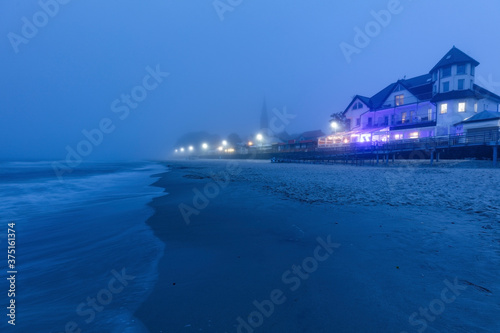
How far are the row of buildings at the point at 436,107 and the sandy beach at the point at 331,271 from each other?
33.3 meters

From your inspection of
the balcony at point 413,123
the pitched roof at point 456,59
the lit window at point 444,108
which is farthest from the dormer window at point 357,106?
the lit window at point 444,108

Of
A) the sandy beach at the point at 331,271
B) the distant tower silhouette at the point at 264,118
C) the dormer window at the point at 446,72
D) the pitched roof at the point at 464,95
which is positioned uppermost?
the distant tower silhouette at the point at 264,118

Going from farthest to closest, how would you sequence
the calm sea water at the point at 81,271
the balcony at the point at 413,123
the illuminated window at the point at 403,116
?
the illuminated window at the point at 403,116, the balcony at the point at 413,123, the calm sea water at the point at 81,271

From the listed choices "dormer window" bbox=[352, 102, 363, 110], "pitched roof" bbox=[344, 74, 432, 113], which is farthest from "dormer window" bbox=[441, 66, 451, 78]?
"dormer window" bbox=[352, 102, 363, 110]

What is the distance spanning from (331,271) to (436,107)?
43.2 m

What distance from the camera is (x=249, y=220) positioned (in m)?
6.68

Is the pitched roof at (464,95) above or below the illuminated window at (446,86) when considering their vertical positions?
below

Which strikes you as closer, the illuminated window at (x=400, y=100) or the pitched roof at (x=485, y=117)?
the pitched roof at (x=485, y=117)

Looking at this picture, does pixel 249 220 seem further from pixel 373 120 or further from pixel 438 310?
pixel 373 120

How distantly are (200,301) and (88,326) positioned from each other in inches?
54.2

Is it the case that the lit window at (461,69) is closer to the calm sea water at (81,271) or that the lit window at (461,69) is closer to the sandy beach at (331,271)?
the sandy beach at (331,271)

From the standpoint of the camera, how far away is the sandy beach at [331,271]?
266cm

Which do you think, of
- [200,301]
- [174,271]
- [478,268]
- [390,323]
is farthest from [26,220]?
[478,268]

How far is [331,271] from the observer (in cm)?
375
